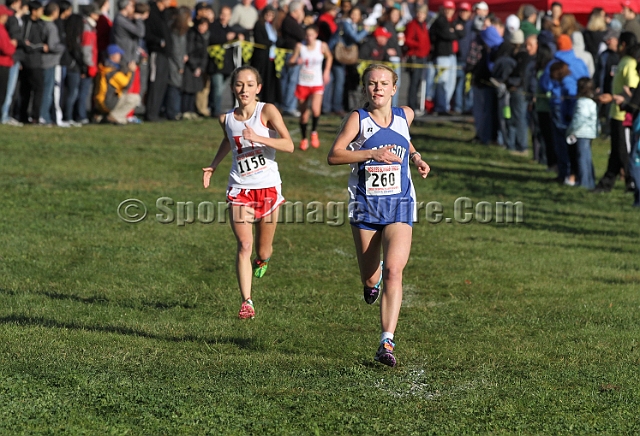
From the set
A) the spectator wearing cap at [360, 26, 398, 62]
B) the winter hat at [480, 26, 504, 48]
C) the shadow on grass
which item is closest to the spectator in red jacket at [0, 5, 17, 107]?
the spectator wearing cap at [360, 26, 398, 62]

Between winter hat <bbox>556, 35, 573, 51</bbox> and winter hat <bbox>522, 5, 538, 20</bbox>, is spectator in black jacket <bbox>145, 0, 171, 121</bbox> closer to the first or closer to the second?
winter hat <bbox>522, 5, 538, 20</bbox>

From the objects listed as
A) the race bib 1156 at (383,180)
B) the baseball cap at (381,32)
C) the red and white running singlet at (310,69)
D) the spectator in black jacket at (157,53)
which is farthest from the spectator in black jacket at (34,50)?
the race bib 1156 at (383,180)

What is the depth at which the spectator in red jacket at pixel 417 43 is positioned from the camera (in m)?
25.2

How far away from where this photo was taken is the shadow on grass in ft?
25.5

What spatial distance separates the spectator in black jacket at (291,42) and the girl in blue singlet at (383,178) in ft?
49.6

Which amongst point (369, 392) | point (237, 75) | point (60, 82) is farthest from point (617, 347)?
point (60, 82)

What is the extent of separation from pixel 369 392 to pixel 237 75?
303 cm

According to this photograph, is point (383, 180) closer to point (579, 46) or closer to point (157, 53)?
point (579, 46)

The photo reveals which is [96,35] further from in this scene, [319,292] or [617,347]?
[617,347]

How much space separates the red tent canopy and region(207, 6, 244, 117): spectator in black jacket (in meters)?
6.64

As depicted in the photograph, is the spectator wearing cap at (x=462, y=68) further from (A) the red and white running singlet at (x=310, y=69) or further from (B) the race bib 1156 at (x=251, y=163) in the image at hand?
(B) the race bib 1156 at (x=251, y=163)

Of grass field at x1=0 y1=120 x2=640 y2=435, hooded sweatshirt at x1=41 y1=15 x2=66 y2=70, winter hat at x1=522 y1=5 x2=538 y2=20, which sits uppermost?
winter hat at x1=522 y1=5 x2=538 y2=20

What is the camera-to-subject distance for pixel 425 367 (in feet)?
23.4

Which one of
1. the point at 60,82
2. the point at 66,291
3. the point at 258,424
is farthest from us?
the point at 60,82
